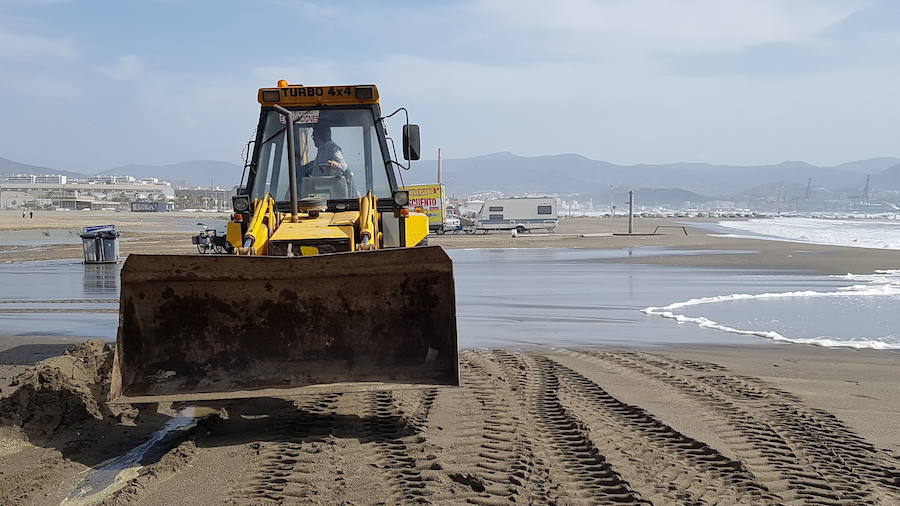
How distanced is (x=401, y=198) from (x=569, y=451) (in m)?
3.44

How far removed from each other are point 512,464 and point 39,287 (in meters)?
16.2

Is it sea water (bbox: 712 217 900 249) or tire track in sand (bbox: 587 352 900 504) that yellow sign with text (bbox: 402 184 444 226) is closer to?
sea water (bbox: 712 217 900 249)

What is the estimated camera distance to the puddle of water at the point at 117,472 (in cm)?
464

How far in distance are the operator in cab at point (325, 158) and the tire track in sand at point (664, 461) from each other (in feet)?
10.8

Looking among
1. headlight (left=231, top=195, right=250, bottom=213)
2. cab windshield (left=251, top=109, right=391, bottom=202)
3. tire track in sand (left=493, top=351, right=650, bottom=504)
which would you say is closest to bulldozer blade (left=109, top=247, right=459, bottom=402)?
tire track in sand (left=493, top=351, right=650, bottom=504)

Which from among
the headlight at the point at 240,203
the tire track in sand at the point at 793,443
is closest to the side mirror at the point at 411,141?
the headlight at the point at 240,203

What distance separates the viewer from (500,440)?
5527 mm

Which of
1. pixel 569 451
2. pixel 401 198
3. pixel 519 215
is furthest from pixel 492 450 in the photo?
pixel 519 215

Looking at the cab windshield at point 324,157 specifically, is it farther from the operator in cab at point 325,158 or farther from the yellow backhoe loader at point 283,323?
the yellow backhoe loader at point 283,323

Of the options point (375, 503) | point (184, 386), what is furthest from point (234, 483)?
point (184, 386)

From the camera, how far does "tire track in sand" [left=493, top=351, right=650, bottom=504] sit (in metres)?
4.50

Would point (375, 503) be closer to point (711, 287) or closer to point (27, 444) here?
point (27, 444)

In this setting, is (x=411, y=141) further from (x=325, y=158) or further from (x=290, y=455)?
(x=290, y=455)

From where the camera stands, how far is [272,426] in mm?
6027
